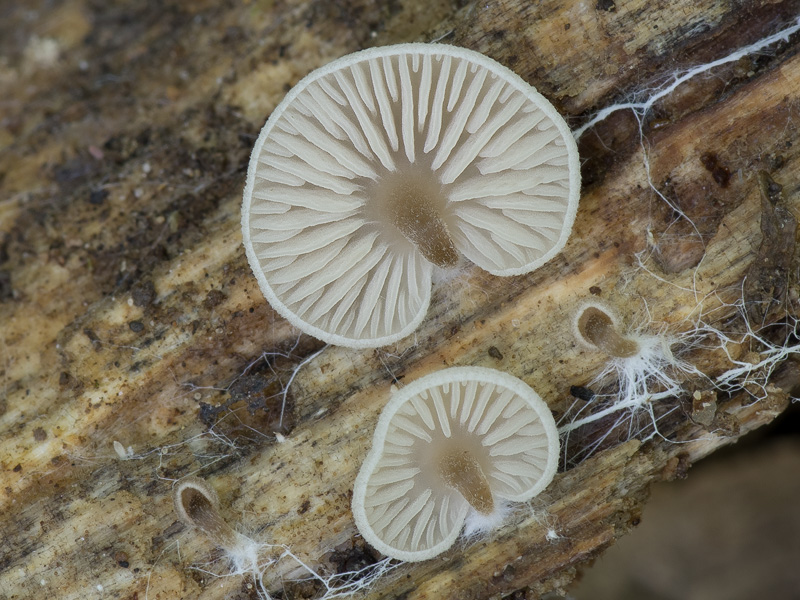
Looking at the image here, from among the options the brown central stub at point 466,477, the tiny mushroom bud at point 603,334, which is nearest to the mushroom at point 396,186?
the tiny mushroom bud at point 603,334

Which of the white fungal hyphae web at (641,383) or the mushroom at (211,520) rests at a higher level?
the mushroom at (211,520)

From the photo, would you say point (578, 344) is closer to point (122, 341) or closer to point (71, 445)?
point (122, 341)

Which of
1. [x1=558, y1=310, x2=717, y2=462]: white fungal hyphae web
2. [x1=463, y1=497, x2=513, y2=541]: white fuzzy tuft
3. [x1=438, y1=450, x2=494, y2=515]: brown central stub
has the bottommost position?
[x1=463, y1=497, x2=513, y2=541]: white fuzzy tuft

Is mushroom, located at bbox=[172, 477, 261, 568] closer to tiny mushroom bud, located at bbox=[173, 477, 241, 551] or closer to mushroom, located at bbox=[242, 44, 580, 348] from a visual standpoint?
tiny mushroom bud, located at bbox=[173, 477, 241, 551]

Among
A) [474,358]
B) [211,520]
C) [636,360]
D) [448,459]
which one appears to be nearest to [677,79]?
[636,360]

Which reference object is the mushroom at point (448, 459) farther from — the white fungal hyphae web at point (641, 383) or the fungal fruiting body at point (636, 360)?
the fungal fruiting body at point (636, 360)

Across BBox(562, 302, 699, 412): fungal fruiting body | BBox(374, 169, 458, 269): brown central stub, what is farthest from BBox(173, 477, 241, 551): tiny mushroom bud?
BBox(562, 302, 699, 412): fungal fruiting body
